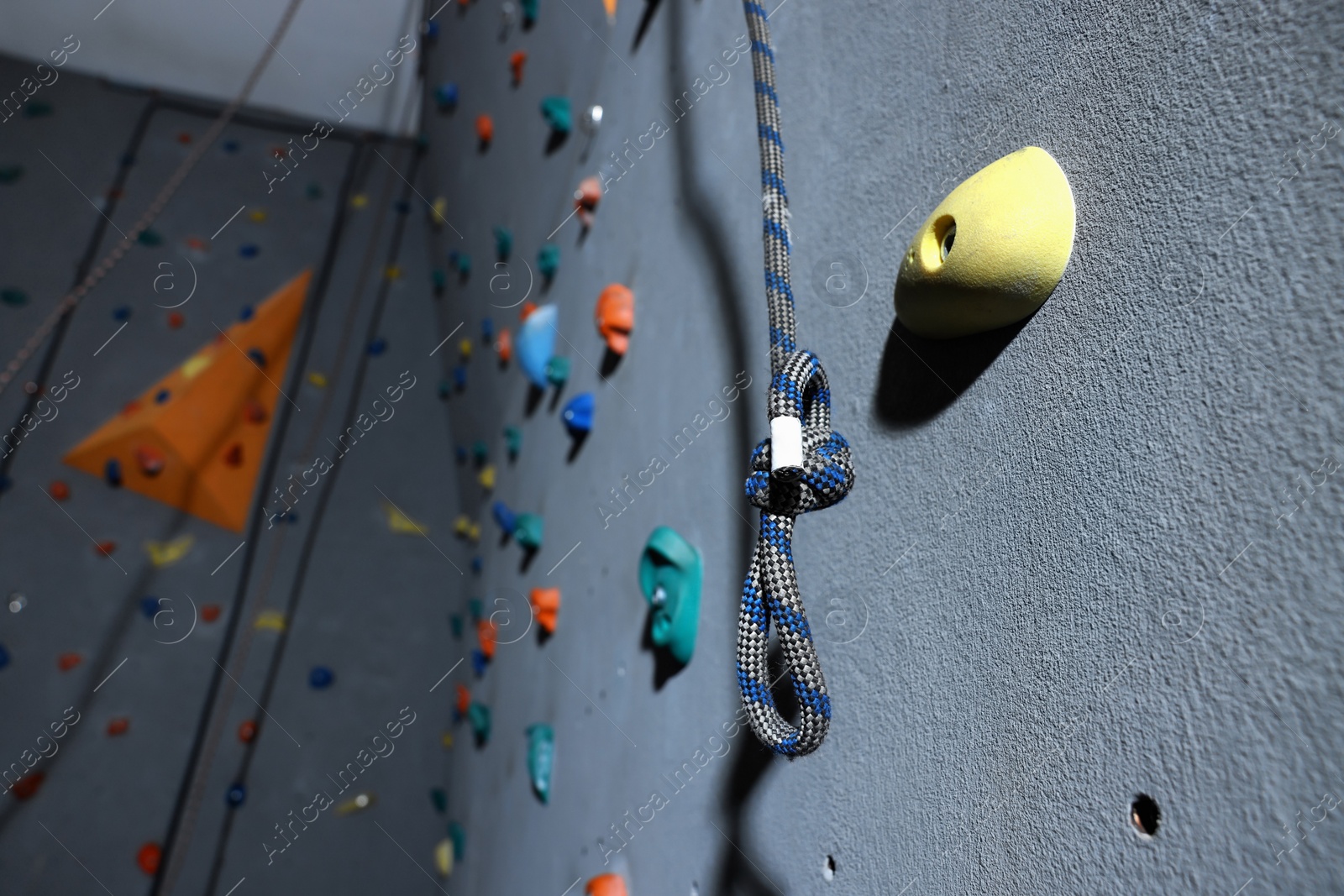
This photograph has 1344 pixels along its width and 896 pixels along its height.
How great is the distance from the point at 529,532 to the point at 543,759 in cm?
42

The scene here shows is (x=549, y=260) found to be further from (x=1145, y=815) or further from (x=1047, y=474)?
(x=1145, y=815)

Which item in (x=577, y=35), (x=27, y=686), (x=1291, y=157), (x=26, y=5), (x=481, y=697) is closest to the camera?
(x=1291, y=157)

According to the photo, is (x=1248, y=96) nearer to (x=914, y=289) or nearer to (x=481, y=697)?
(x=914, y=289)

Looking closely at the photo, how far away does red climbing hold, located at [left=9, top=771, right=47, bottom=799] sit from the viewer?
2215 mm

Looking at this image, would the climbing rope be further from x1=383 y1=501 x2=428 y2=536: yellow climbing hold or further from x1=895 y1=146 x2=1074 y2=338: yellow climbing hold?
x1=383 y1=501 x2=428 y2=536: yellow climbing hold

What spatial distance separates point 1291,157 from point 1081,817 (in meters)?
0.33

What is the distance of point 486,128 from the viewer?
220 centimetres

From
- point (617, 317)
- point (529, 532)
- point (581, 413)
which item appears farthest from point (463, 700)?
point (617, 317)

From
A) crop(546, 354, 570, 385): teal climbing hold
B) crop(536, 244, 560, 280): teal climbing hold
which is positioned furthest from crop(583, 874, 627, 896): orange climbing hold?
crop(536, 244, 560, 280): teal climbing hold

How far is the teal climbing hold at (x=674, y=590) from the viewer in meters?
0.97

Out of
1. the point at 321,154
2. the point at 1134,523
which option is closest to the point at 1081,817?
the point at 1134,523

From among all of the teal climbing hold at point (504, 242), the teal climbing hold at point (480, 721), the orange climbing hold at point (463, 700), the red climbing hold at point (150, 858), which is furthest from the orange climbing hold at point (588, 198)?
the red climbing hold at point (150, 858)

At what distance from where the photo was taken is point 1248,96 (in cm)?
41

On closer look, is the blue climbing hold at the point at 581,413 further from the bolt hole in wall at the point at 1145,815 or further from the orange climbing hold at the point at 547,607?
the bolt hole in wall at the point at 1145,815
